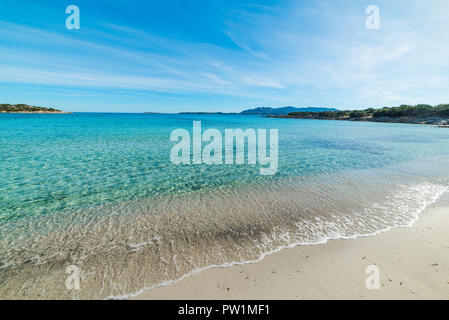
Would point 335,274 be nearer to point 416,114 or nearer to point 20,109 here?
point 416,114

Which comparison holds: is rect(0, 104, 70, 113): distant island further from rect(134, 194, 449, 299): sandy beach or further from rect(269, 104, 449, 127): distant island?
rect(269, 104, 449, 127): distant island

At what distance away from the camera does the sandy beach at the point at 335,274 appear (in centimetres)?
396

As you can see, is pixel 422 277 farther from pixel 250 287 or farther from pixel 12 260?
pixel 12 260

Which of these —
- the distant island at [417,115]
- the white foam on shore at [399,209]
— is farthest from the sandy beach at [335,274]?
the distant island at [417,115]

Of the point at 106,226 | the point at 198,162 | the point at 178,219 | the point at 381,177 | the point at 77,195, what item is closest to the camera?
the point at 106,226

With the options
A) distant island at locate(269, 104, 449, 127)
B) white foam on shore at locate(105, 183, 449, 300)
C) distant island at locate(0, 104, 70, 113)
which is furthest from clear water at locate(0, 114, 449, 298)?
distant island at locate(0, 104, 70, 113)

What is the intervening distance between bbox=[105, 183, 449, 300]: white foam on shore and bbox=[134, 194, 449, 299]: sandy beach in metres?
0.12

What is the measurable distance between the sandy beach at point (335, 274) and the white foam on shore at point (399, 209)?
0.41 feet

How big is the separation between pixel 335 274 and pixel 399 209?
5717 millimetres

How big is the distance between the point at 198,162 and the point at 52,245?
10.3 metres

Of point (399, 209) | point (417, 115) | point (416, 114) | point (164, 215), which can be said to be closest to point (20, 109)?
point (164, 215)
